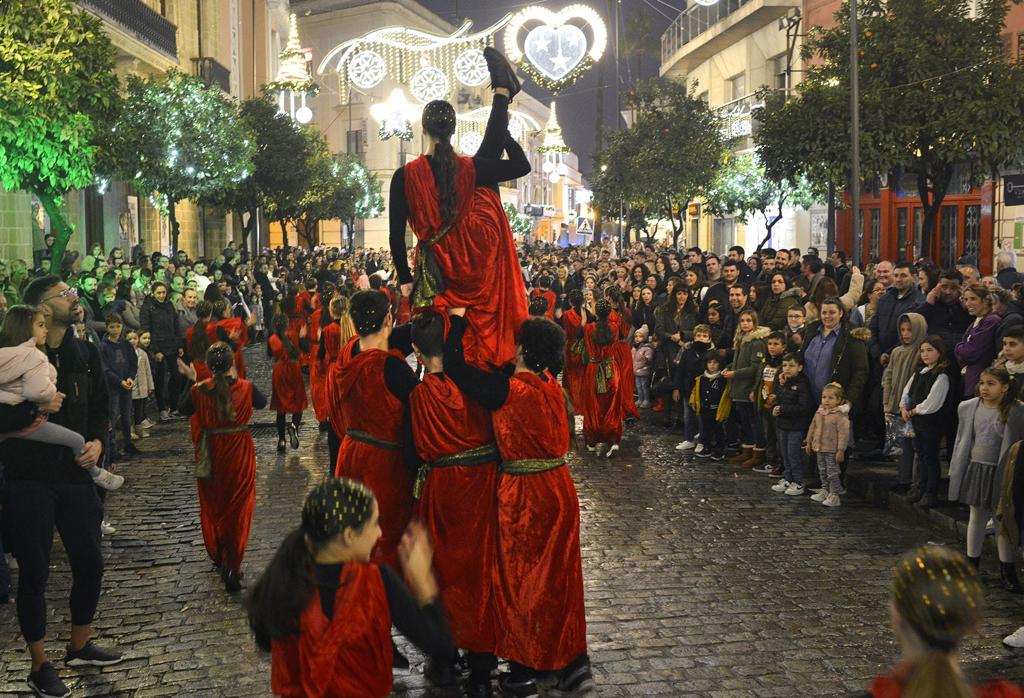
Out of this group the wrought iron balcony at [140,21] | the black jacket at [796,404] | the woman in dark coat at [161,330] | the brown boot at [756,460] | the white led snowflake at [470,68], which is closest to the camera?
the black jacket at [796,404]

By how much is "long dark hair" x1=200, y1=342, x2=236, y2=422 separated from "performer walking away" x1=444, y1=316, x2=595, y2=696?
261 centimetres

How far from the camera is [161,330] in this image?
15.4 m

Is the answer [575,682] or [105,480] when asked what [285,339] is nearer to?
[105,480]

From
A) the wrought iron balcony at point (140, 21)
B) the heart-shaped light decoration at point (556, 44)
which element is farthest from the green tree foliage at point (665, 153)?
the heart-shaped light decoration at point (556, 44)

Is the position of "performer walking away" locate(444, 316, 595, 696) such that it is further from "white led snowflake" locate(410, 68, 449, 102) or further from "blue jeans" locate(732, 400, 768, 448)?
"white led snowflake" locate(410, 68, 449, 102)

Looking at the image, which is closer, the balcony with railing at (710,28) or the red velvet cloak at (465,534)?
the red velvet cloak at (465,534)

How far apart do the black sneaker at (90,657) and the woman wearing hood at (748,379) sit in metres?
7.21

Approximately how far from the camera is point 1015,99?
58.1 feet

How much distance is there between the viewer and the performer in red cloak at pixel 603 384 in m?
12.6

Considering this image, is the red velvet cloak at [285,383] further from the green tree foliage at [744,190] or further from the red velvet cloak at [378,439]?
the green tree foliage at [744,190]

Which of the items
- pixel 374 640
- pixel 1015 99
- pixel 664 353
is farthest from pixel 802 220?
pixel 374 640

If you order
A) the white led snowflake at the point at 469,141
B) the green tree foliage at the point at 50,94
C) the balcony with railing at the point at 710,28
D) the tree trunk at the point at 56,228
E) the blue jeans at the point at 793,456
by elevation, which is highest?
the balcony with railing at the point at 710,28

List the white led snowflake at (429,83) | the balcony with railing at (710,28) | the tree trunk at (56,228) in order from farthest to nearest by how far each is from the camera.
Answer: the balcony with railing at (710,28) < the white led snowflake at (429,83) < the tree trunk at (56,228)

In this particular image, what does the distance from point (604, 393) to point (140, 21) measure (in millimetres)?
21321
